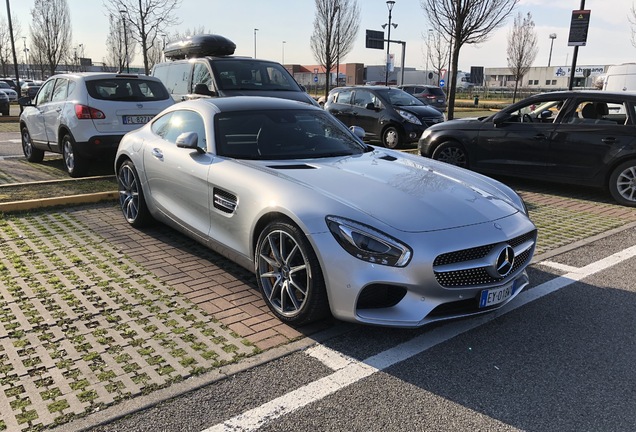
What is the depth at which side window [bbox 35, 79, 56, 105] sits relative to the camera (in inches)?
372

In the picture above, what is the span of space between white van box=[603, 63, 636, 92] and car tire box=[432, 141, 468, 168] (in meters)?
11.4

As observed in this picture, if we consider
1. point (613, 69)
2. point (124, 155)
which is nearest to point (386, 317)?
point (124, 155)

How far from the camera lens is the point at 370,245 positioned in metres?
3.22

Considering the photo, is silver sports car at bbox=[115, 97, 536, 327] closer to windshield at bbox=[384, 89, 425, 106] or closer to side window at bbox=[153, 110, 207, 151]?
A: side window at bbox=[153, 110, 207, 151]

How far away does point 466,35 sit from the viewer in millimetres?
15398

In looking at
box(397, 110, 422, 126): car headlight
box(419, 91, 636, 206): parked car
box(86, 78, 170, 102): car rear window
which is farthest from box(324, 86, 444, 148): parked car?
box(86, 78, 170, 102): car rear window

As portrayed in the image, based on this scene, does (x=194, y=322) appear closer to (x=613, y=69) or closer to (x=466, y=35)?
(x=466, y=35)

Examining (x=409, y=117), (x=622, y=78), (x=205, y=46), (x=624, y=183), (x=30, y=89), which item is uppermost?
(x=205, y=46)

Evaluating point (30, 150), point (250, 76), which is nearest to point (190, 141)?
point (250, 76)

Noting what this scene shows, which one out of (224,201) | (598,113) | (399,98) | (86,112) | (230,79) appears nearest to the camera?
(224,201)

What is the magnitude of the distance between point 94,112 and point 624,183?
7892 mm

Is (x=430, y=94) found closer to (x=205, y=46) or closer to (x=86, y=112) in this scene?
(x=205, y=46)

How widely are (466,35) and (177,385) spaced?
14.8 m

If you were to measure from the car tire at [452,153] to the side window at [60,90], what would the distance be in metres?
6.39
